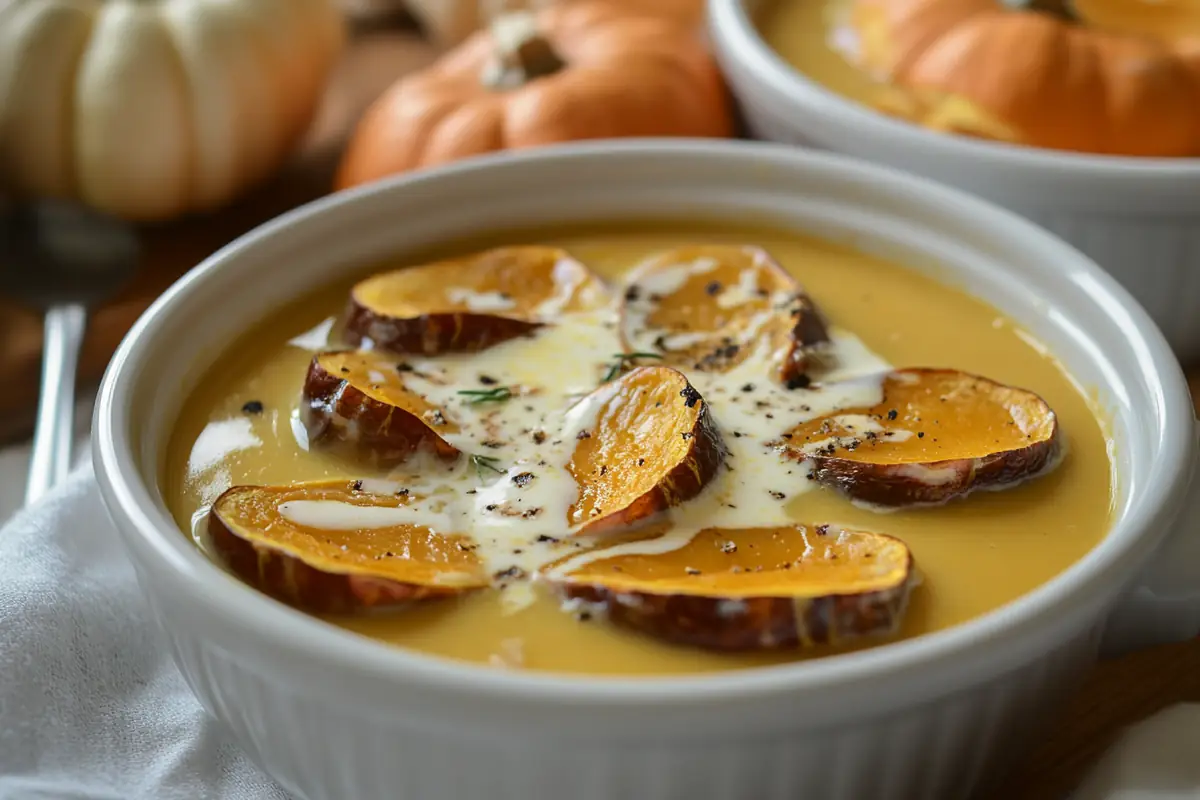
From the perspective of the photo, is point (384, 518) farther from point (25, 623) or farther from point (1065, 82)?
point (1065, 82)

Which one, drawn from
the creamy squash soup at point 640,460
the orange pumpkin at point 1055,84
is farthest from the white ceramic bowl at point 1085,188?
the creamy squash soup at point 640,460

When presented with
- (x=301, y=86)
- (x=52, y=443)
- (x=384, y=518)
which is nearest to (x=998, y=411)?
(x=384, y=518)

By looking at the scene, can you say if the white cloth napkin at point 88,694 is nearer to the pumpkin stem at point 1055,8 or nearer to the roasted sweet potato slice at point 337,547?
the roasted sweet potato slice at point 337,547

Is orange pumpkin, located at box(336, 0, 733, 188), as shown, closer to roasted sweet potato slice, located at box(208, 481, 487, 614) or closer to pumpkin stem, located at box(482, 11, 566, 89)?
pumpkin stem, located at box(482, 11, 566, 89)

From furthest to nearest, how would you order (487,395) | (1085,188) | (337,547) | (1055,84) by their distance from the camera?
1. (1055,84)
2. (1085,188)
3. (487,395)
4. (337,547)

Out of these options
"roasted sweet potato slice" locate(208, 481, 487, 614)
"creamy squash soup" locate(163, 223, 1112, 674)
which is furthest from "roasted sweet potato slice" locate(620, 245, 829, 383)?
"roasted sweet potato slice" locate(208, 481, 487, 614)

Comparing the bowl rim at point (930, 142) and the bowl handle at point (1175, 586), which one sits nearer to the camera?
the bowl handle at point (1175, 586)

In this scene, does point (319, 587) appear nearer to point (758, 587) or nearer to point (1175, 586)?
point (758, 587)

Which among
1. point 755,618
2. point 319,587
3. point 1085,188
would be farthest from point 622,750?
point 1085,188
